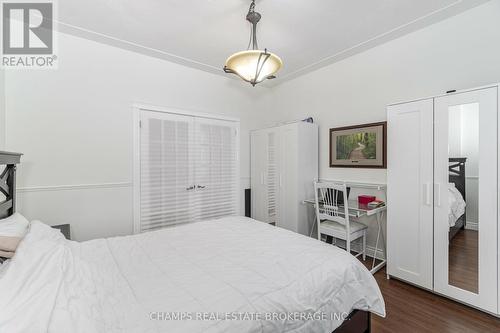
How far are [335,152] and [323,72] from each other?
1.26m

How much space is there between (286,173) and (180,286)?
7.96 feet

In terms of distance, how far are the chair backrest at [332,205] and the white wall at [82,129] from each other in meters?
2.42

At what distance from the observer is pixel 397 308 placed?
196cm

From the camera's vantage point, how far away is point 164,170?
10.1 feet


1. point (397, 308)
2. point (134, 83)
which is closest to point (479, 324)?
point (397, 308)

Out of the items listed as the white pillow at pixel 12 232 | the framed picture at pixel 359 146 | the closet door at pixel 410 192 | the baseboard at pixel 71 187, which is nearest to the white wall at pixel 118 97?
the baseboard at pixel 71 187

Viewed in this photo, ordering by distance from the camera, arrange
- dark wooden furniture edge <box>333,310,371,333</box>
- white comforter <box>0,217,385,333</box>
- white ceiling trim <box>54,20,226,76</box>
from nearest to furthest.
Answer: white comforter <box>0,217,385,333</box>
dark wooden furniture edge <box>333,310,371,333</box>
white ceiling trim <box>54,20,226,76</box>

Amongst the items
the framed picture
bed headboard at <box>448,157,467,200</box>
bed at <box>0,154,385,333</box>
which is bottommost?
bed at <box>0,154,385,333</box>

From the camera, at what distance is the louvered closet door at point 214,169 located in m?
3.38

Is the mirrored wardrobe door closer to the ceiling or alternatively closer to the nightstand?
the ceiling

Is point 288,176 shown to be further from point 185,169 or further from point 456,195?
point 456,195

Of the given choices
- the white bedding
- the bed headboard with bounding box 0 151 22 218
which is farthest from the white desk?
the bed headboard with bounding box 0 151 22 218

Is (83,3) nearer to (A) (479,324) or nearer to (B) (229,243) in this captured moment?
(B) (229,243)

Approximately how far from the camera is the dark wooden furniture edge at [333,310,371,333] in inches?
52.2
